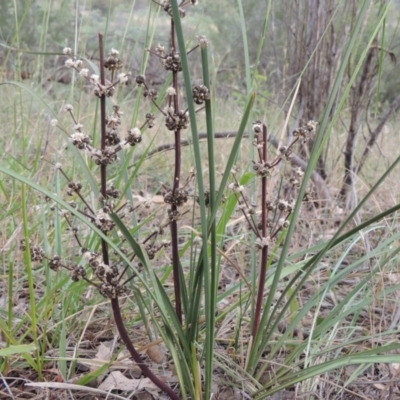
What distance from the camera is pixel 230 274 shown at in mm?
1387

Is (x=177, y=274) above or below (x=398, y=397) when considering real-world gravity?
above

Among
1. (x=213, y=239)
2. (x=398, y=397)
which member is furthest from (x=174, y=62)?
(x=398, y=397)

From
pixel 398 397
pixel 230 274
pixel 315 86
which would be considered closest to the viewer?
pixel 398 397

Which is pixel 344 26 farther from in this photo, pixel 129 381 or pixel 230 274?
pixel 129 381

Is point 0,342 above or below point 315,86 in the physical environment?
below

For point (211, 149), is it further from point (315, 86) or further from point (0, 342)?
point (315, 86)

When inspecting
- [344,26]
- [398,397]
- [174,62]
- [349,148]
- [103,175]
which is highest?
[344,26]

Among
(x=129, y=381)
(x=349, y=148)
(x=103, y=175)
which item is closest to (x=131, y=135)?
(x=103, y=175)

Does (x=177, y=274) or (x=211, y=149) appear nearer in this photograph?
(x=211, y=149)

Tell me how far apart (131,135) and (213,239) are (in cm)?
18

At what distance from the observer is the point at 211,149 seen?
57cm

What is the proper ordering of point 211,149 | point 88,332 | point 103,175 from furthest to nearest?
point 88,332
point 103,175
point 211,149

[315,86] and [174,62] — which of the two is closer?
[174,62]

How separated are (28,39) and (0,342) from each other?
4455mm
